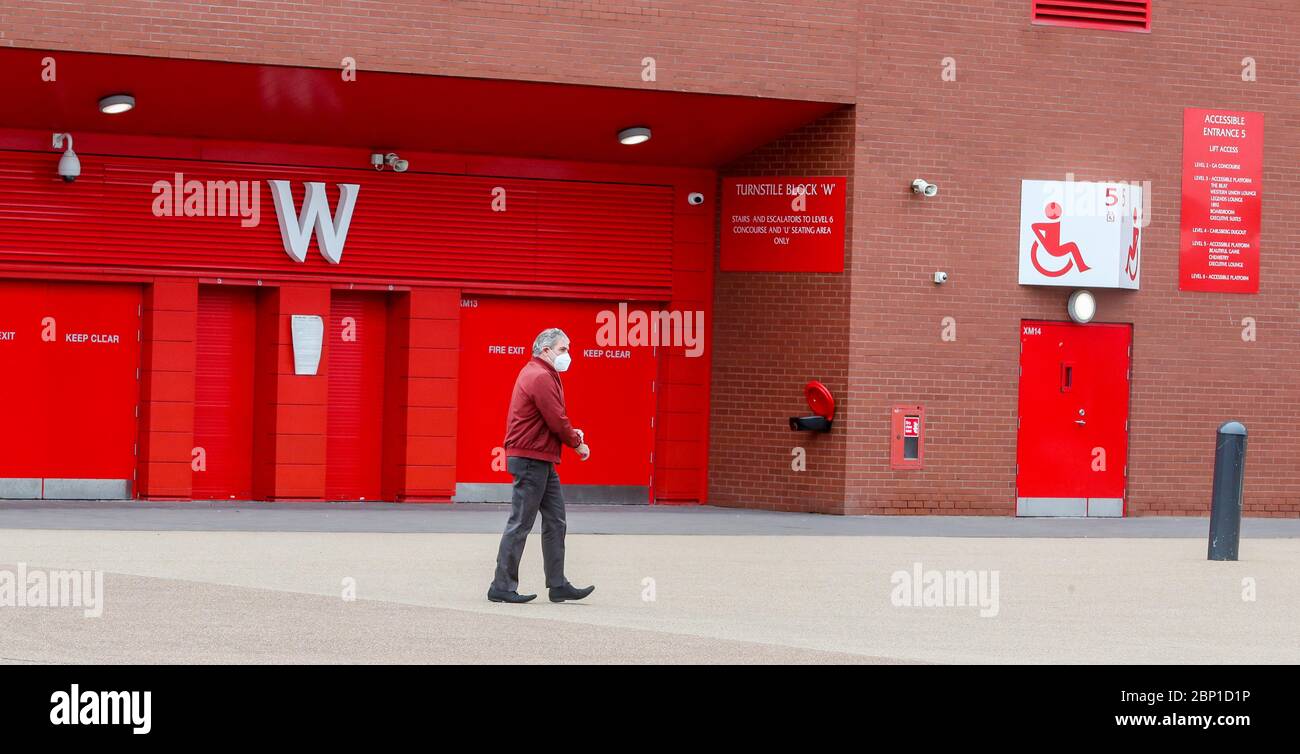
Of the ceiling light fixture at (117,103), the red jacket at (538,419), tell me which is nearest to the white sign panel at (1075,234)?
the ceiling light fixture at (117,103)

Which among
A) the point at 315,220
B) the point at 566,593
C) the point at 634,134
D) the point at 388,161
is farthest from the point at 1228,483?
the point at 315,220

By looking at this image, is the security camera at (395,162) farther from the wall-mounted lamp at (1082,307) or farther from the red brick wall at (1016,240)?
the wall-mounted lamp at (1082,307)

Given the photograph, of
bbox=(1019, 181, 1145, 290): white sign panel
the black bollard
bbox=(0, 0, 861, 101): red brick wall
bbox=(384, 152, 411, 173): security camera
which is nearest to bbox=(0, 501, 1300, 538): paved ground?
bbox=(1019, 181, 1145, 290): white sign panel

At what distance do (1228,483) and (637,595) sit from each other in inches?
236

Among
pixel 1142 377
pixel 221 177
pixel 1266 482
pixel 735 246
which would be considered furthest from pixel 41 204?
pixel 1266 482

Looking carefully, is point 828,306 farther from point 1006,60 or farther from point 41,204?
point 41,204

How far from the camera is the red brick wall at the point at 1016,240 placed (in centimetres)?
1989

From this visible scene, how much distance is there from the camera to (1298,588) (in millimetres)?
13516

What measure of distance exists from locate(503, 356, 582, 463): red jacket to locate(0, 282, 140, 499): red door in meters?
9.70

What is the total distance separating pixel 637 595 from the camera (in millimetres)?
12219

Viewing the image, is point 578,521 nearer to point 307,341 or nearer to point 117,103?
point 307,341

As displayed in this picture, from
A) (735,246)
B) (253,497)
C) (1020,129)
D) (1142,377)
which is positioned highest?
(1020,129)
